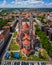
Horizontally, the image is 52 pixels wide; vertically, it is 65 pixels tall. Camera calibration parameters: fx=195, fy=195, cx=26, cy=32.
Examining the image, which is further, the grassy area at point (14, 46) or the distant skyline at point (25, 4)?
the distant skyline at point (25, 4)

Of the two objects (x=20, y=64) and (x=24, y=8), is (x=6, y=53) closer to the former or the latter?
(x=20, y=64)

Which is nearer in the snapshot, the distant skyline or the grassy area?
the grassy area

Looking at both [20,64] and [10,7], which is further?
[10,7]

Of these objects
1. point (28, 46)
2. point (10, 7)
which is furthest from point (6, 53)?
point (10, 7)

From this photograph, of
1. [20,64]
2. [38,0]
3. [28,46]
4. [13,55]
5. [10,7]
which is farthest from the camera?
[10,7]

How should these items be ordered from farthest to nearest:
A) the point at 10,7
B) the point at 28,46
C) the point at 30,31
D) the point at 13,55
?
the point at 10,7
the point at 30,31
the point at 28,46
the point at 13,55

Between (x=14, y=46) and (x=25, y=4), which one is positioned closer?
(x=14, y=46)

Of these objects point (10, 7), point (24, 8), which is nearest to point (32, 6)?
point (24, 8)

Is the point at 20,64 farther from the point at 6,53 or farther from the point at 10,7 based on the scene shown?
the point at 10,7

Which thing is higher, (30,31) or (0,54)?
(30,31)
